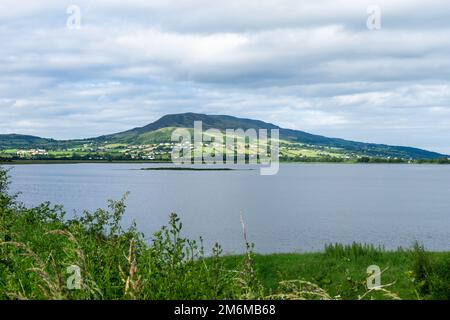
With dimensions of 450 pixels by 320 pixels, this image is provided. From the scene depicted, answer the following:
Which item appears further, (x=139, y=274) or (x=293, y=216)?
(x=293, y=216)

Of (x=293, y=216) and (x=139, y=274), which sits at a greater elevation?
(x=139, y=274)

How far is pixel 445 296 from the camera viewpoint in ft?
51.9

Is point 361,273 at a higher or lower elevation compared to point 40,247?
lower

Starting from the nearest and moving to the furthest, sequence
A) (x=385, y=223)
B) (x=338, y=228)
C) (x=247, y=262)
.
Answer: (x=247, y=262)
(x=338, y=228)
(x=385, y=223)

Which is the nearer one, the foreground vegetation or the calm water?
the foreground vegetation

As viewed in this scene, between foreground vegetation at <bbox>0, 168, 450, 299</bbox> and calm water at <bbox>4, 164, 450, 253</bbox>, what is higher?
foreground vegetation at <bbox>0, 168, 450, 299</bbox>

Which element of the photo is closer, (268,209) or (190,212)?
(190,212)

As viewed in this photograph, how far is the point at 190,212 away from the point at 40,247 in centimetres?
9588

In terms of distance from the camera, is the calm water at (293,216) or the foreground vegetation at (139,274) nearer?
the foreground vegetation at (139,274)

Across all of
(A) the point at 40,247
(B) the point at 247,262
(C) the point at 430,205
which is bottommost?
Answer: (C) the point at 430,205

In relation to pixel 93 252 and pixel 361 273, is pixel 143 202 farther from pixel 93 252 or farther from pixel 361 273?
pixel 93 252

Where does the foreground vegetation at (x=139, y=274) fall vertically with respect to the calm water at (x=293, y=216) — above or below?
above
